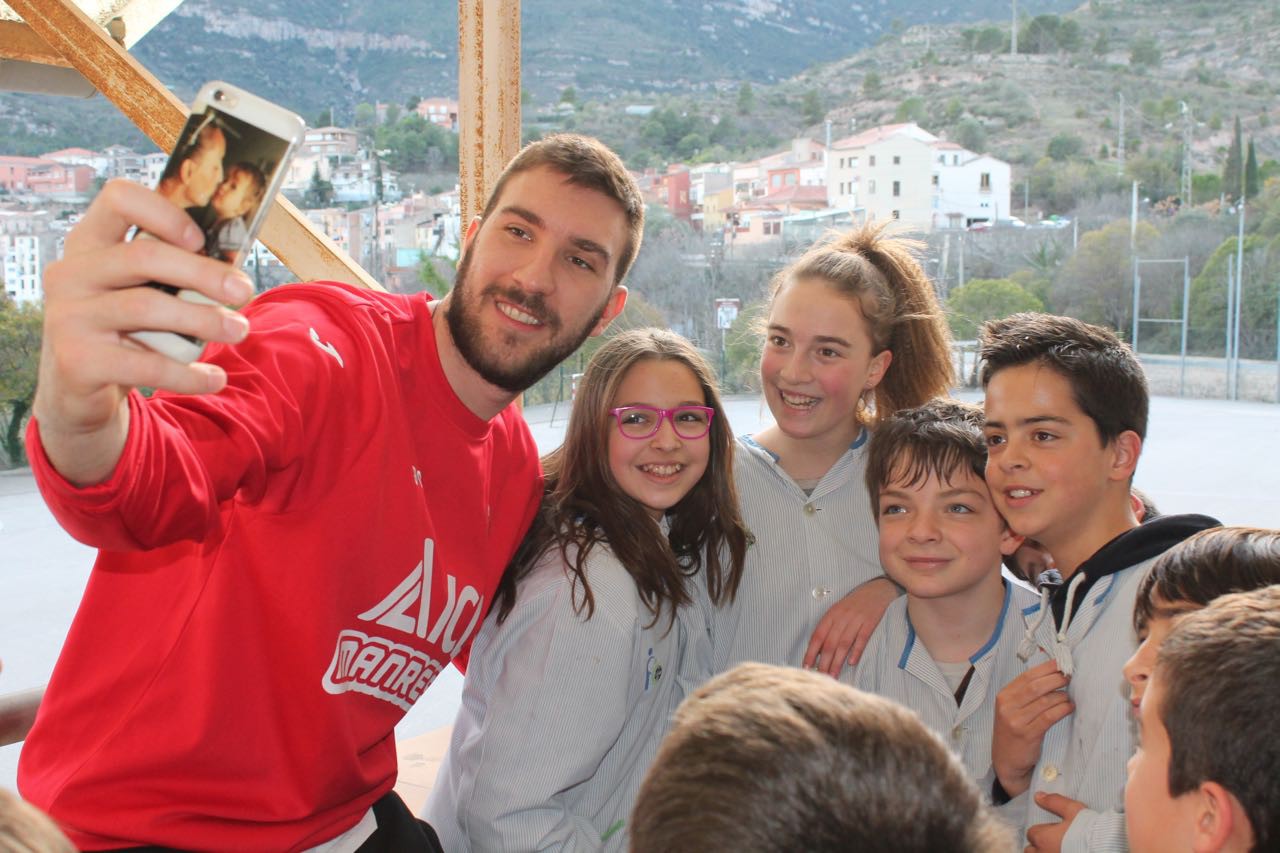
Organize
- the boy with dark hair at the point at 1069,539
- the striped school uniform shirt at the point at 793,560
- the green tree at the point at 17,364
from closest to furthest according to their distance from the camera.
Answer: the boy with dark hair at the point at 1069,539
the striped school uniform shirt at the point at 793,560
the green tree at the point at 17,364

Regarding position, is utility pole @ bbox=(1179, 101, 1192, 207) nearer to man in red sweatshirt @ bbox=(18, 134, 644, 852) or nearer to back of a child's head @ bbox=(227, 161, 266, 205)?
man in red sweatshirt @ bbox=(18, 134, 644, 852)

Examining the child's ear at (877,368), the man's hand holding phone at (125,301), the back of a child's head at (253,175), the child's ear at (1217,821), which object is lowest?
the child's ear at (1217,821)

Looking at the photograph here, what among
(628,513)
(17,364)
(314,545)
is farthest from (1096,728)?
(17,364)

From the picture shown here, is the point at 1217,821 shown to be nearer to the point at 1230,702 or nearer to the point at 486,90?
the point at 1230,702

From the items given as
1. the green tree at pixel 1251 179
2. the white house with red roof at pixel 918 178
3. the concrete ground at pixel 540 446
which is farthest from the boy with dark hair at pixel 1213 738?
the green tree at pixel 1251 179

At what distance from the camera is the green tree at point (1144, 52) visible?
3.55 metres

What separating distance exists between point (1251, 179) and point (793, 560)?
2156 mm

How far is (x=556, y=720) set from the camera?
1.61 metres

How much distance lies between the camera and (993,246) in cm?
330

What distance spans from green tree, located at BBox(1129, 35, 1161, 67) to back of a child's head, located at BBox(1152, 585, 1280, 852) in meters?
2.98

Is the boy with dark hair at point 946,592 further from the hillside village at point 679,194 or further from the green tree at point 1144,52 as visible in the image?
the green tree at point 1144,52

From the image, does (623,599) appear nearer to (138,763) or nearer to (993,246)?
(138,763)

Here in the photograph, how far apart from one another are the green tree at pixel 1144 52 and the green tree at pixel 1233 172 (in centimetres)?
47

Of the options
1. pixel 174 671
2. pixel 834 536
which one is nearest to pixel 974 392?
pixel 834 536
